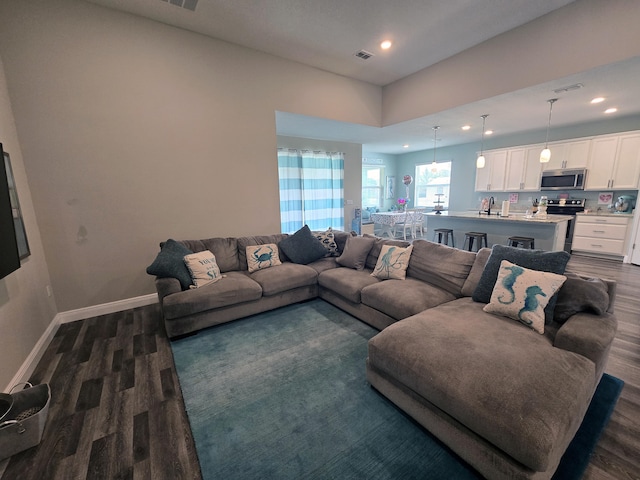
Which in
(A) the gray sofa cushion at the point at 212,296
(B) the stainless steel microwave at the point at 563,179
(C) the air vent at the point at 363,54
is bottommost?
(A) the gray sofa cushion at the point at 212,296

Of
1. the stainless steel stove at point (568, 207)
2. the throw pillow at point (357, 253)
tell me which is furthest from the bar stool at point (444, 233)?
the throw pillow at point (357, 253)

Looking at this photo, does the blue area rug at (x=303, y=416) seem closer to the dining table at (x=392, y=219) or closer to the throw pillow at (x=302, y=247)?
the throw pillow at (x=302, y=247)

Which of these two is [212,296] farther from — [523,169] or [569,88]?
[523,169]

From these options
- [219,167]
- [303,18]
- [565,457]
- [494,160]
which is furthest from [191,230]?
[494,160]

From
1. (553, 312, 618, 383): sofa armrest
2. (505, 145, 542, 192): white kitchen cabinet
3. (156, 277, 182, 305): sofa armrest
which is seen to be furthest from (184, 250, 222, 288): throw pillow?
(505, 145, 542, 192): white kitchen cabinet

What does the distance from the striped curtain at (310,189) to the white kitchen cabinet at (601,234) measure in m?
5.11

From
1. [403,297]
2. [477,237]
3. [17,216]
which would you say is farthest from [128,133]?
[477,237]

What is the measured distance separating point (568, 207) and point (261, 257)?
6.71m

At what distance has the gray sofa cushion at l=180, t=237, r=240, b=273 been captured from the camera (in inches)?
131

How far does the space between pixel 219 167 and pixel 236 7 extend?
1.80 metres

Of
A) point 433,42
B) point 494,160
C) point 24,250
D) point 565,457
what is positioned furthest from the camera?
point 494,160

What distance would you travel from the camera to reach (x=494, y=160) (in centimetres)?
671

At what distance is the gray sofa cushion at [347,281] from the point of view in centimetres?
286

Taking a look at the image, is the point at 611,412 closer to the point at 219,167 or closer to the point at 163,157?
the point at 219,167
